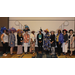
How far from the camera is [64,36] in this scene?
3352 mm

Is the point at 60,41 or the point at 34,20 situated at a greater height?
the point at 34,20

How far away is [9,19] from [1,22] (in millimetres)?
717

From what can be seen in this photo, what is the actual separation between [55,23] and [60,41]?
181 centimetres

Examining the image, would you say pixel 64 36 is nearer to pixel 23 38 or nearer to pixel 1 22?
pixel 23 38

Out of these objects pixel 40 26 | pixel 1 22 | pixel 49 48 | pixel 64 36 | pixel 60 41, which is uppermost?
pixel 1 22

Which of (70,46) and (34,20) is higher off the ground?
(34,20)

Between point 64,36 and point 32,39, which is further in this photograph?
point 32,39

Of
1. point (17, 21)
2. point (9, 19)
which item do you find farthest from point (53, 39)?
point (9, 19)

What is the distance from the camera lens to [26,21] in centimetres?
457

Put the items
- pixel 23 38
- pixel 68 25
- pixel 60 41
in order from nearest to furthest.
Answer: pixel 60 41 → pixel 23 38 → pixel 68 25

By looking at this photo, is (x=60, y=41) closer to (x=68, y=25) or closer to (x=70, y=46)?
(x=70, y=46)

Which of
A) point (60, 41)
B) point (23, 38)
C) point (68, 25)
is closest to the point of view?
point (60, 41)

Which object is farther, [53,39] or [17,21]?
[17,21]

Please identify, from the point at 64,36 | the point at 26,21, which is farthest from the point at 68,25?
the point at 26,21
